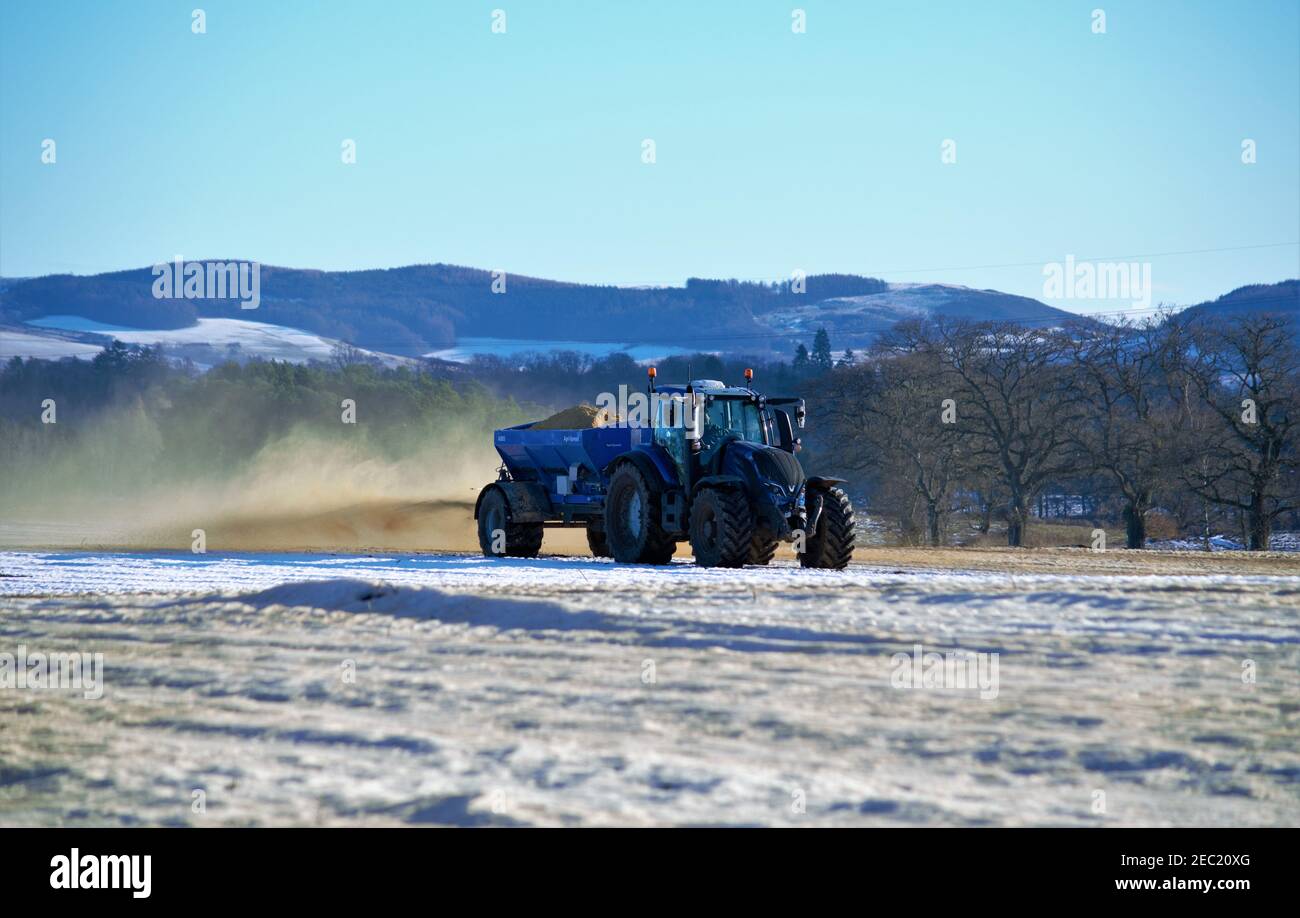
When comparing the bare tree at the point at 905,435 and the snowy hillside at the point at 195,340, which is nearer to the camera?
the bare tree at the point at 905,435

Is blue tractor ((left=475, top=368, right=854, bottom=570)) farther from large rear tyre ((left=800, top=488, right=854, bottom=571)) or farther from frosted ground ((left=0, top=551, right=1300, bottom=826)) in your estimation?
frosted ground ((left=0, top=551, right=1300, bottom=826))

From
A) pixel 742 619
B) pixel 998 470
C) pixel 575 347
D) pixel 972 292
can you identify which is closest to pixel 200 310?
pixel 575 347

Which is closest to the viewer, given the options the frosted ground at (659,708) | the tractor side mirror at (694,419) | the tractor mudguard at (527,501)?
the frosted ground at (659,708)

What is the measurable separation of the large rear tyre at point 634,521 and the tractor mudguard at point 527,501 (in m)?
2.09

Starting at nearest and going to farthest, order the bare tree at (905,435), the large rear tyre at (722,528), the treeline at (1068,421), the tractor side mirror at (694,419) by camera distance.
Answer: the large rear tyre at (722,528)
the tractor side mirror at (694,419)
the treeline at (1068,421)
the bare tree at (905,435)

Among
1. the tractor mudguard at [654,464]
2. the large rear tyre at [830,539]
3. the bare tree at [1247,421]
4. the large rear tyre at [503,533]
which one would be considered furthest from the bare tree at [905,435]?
the large rear tyre at [830,539]

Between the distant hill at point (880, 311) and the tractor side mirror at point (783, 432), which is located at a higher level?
the distant hill at point (880, 311)

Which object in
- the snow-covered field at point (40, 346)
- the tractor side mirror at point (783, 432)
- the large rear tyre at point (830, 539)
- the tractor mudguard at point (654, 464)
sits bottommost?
the large rear tyre at point (830, 539)

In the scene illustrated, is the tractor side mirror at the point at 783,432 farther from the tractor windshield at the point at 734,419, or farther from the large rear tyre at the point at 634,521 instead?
the large rear tyre at the point at 634,521

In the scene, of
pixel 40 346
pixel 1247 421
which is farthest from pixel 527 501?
pixel 40 346

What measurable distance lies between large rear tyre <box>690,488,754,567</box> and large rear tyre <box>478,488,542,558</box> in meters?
5.03

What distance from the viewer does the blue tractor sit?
20609mm

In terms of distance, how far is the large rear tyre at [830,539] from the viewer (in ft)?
69.9
